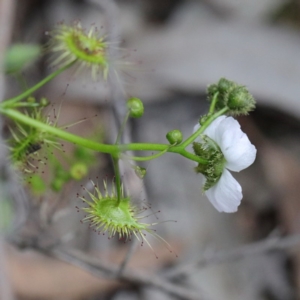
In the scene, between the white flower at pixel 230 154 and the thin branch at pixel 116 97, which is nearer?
the white flower at pixel 230 154

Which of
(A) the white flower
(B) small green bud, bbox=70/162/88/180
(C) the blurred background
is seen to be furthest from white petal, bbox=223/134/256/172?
(C) the blurred background

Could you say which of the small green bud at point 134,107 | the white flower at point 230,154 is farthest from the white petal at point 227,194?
the small green bud at point 134,107

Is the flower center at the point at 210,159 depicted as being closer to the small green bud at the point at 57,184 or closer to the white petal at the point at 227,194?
the white petal at the point at 227,194

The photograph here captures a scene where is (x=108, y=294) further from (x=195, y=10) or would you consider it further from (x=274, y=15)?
(x=274, y=15)

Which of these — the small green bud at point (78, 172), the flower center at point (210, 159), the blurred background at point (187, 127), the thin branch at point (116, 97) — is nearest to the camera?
the flower center at point (210, 159)

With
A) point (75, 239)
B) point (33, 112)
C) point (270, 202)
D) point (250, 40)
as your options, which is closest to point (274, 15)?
point (250, 40)
